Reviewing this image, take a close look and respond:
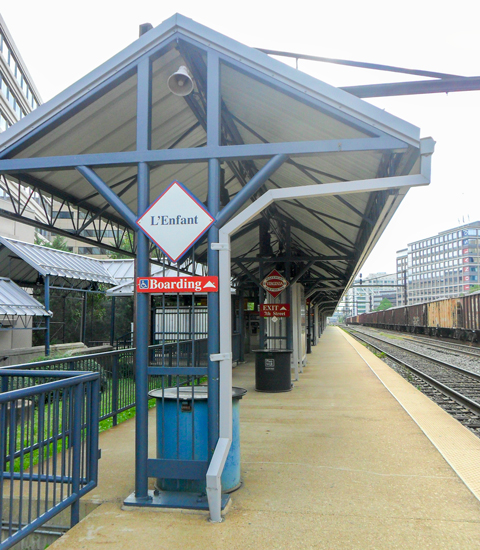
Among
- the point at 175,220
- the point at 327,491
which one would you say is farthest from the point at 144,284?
the point at 327,491

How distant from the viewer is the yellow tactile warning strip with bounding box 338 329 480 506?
5270 millimetres

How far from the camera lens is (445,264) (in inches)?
5979

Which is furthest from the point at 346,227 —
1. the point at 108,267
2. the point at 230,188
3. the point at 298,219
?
the point at 108,267

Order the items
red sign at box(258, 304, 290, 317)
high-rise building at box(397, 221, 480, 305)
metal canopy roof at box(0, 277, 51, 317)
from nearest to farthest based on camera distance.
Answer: red sign at box(258, 304, 290, 317) → metal canopy roof at box(0, 277, 51, 317) → high-rise building at box(397, 221, 480, 305)

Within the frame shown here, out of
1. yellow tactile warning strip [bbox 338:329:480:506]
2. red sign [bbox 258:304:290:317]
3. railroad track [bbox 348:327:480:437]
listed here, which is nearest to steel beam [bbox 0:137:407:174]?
yellow tactile warning strip [bbox 338:329:480:506]

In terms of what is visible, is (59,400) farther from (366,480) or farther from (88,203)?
(88,203)

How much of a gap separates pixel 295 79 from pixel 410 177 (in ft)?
4.76

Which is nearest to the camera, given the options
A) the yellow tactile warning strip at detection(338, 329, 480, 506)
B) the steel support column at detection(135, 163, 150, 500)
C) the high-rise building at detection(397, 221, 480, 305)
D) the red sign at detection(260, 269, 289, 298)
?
the steel support column at detection(135, 163, 150, 500)

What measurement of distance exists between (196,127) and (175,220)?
3231 mm

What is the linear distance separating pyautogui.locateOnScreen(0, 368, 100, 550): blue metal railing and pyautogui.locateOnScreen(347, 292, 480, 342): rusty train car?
30.0 meters

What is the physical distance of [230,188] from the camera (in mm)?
10812

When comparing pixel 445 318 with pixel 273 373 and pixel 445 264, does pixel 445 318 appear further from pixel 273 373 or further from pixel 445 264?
pixel 445 264

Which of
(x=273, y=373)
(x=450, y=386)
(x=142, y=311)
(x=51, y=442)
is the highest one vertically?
(x=142, y=311)

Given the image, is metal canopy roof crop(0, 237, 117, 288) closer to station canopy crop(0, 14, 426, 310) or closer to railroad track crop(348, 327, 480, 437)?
station canopy crop(0, 14, 426, 310)
